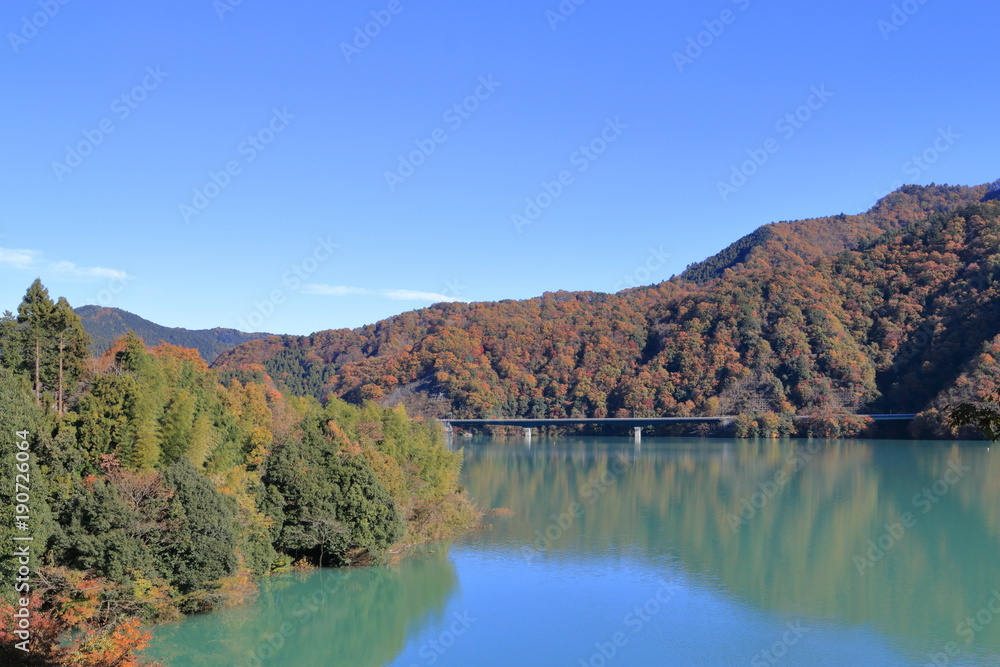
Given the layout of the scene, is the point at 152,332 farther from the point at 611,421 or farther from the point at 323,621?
the point at 323,621

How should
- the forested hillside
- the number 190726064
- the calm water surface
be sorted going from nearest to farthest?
the forested hillside
the number 190726064
the calm water surface

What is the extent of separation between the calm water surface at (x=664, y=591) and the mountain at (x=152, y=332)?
78.9 metres

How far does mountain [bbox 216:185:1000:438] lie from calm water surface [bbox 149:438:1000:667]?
39.1m

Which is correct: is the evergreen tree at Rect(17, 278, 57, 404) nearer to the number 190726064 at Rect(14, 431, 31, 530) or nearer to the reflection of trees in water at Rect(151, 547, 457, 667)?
the number 190726064 at Rect(14, 431, 31, 530)

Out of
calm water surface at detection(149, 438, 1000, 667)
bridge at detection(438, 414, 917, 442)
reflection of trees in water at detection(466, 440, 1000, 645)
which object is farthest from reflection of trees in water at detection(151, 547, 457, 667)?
bridge at detection(438, 414, 917, 442)

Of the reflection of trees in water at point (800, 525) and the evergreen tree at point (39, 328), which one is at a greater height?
the evergreen tree at point (39, 328)

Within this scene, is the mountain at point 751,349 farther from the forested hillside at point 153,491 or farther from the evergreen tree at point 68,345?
the forested hillside at point 153,491

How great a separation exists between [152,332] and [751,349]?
99185mm

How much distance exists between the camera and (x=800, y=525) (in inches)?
1326

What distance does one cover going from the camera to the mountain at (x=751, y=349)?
81.2 m

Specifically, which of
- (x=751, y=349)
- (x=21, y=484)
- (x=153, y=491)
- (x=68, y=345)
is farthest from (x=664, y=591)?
(x=751, y=349)

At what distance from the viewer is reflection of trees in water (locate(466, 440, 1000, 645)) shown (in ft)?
76.0

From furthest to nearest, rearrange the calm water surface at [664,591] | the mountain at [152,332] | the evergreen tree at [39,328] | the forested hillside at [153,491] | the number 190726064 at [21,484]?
the mountain at [152,332]
the evergreen tree at [39,328]
the calm water surface at [664,591]
the number 190726064 at [21,484]
the forested hillside at [153,491]

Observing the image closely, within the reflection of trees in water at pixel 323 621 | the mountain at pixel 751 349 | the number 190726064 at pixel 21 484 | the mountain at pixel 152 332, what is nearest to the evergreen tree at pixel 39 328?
the number 190726064 at pixel 21 484
